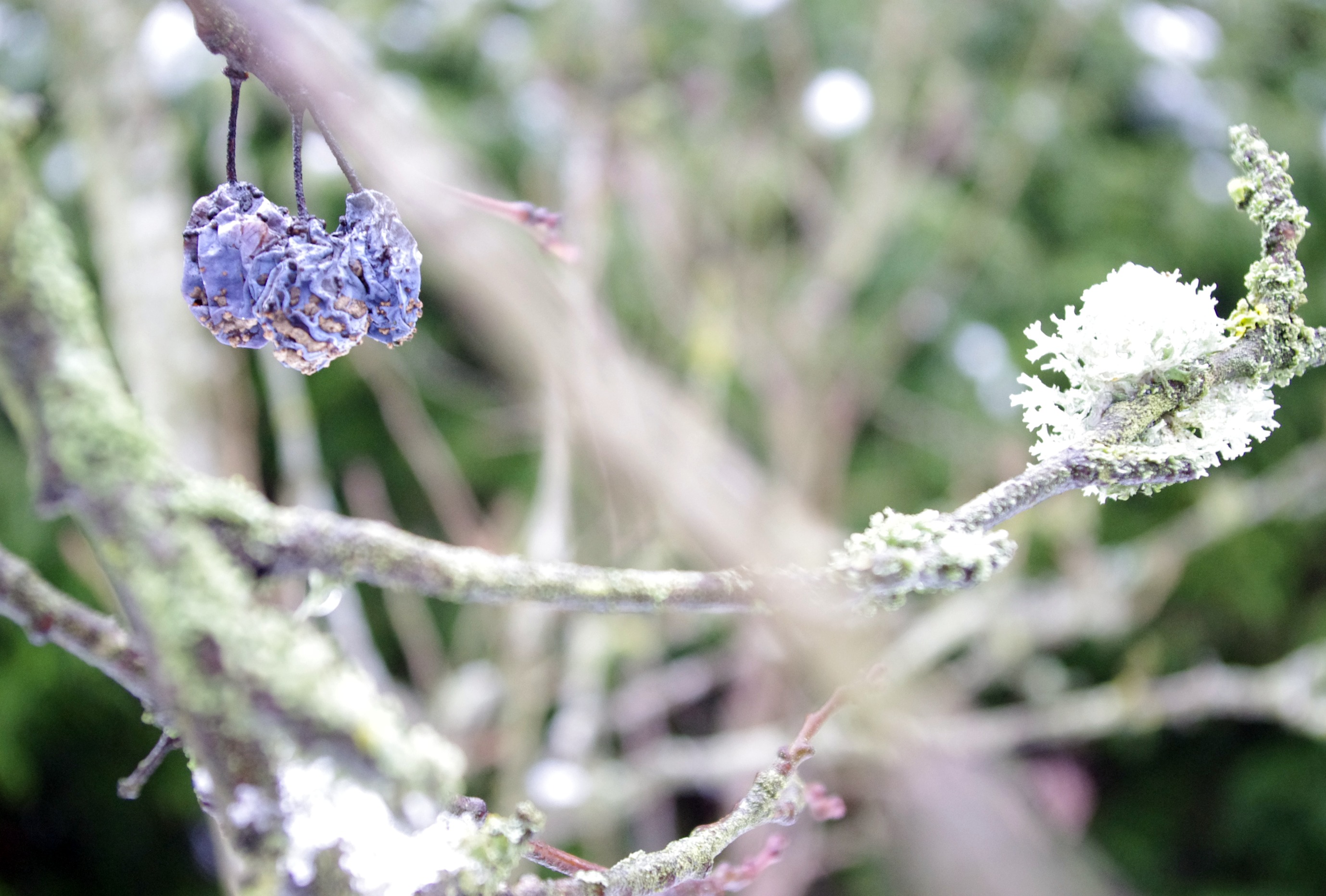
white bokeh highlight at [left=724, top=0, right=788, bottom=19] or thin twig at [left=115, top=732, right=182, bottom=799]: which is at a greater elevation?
white bokeh highlight at [left=724, top=0, right=788, bottom=19]

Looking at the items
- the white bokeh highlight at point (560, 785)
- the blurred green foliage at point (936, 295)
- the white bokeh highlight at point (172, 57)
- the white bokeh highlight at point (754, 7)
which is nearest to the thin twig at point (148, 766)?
the white bokeh highlight at point (172, 57)

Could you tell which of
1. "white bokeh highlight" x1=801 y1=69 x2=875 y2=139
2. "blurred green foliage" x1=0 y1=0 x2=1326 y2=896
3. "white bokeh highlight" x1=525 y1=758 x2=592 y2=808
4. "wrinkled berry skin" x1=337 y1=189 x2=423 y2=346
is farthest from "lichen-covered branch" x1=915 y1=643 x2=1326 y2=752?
"wrinkled berry skin" x1=337 y1=189 x2=423 y2=346

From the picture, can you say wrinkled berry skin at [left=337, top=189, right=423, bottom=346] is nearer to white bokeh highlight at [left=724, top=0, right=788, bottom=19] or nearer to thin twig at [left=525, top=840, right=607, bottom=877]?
thin twig at [left=525, top=840, right=607, bottom=877]

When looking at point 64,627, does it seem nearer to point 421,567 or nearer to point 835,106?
point 421,567

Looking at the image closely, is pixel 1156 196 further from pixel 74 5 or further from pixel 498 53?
pixel 74 5

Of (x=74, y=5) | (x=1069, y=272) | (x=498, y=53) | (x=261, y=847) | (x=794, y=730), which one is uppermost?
(x=498, y=53)

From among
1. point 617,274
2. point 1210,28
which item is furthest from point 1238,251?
point 617,274

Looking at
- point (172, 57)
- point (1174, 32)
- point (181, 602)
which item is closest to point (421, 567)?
point (181, 602)
